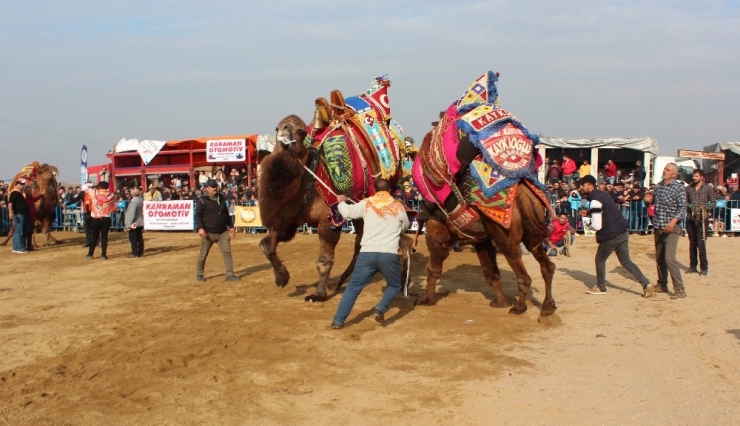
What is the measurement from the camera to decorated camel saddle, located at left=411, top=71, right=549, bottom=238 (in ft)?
25.0

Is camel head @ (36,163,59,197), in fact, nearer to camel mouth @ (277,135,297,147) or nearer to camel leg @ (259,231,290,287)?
camel leg @ (259,231,290,287)

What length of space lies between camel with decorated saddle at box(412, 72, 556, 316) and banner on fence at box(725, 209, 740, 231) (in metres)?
12.9

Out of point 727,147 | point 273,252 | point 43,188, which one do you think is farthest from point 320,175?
point 727,147

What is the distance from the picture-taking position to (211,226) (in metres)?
11.2

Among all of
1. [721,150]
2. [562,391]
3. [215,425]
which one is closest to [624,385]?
[562,391]

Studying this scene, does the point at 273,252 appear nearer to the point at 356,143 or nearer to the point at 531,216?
the point at 356,143

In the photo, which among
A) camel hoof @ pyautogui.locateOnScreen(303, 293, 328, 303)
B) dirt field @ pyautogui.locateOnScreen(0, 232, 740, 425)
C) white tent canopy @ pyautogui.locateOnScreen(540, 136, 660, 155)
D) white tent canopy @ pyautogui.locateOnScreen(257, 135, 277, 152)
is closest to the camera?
dirt field @ pyautogui.locateOnScreen(0, 232, 740, 425)

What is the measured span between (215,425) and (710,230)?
1741cm

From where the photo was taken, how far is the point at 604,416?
4.75 meters

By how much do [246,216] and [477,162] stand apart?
14257 mm

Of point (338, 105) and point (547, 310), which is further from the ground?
point (338, 105)

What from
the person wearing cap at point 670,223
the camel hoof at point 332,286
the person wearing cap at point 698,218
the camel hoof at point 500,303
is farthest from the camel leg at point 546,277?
the person wearing cap at point 698,218

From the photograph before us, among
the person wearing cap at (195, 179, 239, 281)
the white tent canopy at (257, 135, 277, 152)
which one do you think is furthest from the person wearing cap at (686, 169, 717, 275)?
the white tent canopy at (257, 135, 277, 152)

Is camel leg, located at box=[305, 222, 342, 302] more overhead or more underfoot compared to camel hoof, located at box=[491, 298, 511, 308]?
more overhead
